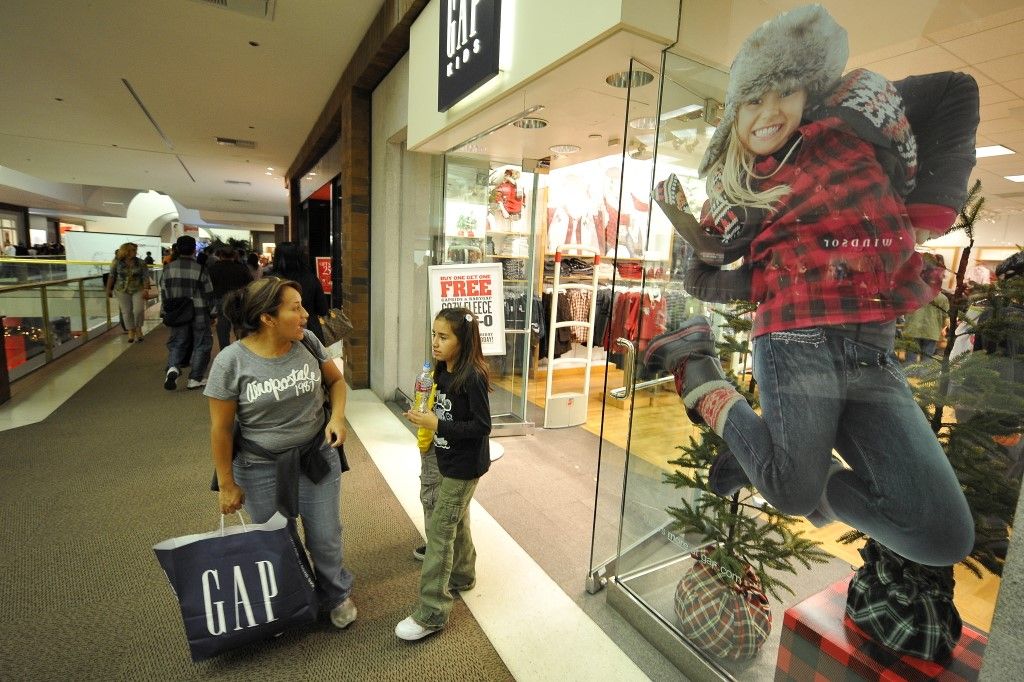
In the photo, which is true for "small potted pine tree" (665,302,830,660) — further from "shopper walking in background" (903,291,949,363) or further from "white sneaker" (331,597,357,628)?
"white sneaker" (331,597,357,628)

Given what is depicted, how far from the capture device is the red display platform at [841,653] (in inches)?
51.8

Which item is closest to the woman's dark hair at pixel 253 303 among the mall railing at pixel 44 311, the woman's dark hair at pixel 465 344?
the woman's dark hair at pixel 465 344

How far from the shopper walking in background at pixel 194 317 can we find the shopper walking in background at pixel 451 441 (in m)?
4.22

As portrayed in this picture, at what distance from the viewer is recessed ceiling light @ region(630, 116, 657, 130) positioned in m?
2.06

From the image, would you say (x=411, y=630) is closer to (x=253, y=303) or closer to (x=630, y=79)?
(x=253, y=303)

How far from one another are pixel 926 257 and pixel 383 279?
4.24 metres

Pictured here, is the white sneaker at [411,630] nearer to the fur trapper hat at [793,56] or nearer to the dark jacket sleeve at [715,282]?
the dark jacket sleeve at [715,282]

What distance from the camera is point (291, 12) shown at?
3973 millimetres

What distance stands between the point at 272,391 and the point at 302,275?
105 inches

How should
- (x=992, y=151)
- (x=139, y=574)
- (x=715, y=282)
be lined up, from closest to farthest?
1. (x=992, y=151)
2. (x=715, y=282)
3. (x=139, y=574)

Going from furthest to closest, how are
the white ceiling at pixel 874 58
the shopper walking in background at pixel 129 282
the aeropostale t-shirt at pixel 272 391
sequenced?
the shopper walking in background at pixel 129 282, the aeropostale t-shirt at pixel 272 391, the white ceiling at pixel 874 58

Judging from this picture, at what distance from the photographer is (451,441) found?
1896 millimetres

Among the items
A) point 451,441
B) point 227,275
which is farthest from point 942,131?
point 227,275

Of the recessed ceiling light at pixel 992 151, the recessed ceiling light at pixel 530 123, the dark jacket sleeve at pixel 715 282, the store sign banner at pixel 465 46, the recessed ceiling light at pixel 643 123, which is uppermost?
the store sign banner at pixel 465 46
